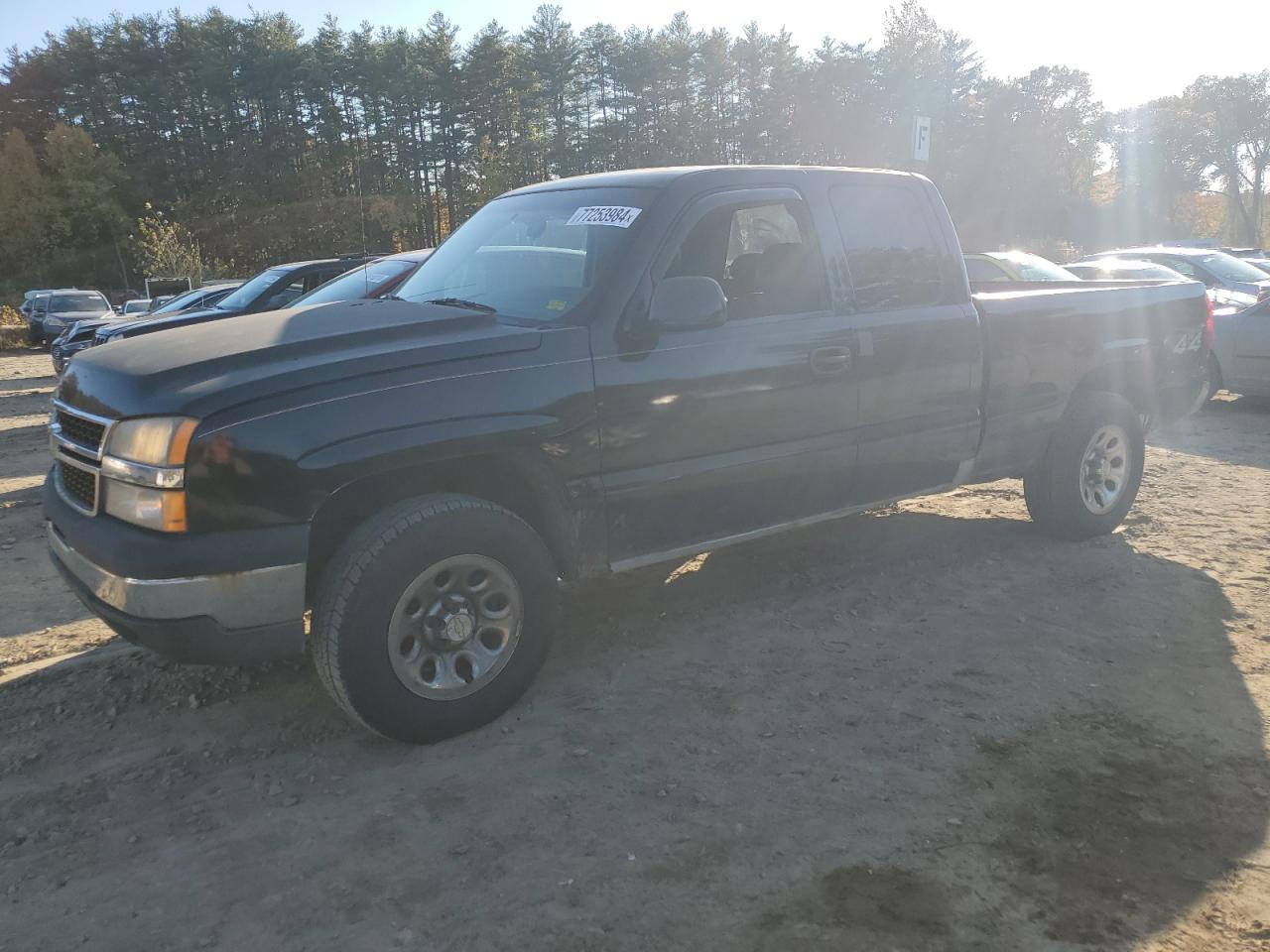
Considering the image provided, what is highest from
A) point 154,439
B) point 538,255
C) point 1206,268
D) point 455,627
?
point 538,255

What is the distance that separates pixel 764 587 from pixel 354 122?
215 ft

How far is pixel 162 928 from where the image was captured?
2617 mm

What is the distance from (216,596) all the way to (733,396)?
2.11 metres

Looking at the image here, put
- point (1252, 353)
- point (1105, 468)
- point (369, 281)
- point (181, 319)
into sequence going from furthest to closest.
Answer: point (1252, 353) < point (181, 319) < point (369, 281) < point (1105, 468)

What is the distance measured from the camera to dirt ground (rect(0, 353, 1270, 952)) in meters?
2.64

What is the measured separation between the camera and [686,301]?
12.5 ft

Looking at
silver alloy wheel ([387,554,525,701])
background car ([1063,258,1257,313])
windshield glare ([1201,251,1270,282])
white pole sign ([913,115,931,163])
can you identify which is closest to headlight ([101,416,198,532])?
silver alloy wheel ([387,554,525,701])

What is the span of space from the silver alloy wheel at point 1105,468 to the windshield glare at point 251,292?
8.69 metres

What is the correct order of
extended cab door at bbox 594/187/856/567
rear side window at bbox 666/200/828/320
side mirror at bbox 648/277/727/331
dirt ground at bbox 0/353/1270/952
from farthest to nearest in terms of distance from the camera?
rear side window at bbox 666/200/828/320 → extended cab door at bbox 594/187/856/567 → side mirror at bbox 648/277/727/331 → dirt ground at bbox 0/353/1270/952

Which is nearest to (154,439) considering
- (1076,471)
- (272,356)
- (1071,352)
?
(272,356)

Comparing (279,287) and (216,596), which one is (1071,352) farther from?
(279,287)

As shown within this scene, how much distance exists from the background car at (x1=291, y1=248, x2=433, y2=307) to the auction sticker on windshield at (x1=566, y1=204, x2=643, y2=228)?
3.94 m

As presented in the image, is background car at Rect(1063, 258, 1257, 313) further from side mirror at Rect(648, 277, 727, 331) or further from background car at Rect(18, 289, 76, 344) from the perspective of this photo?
background car at Rect(18, 289, 76, 344)

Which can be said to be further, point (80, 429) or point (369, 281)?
point (369, 281)
